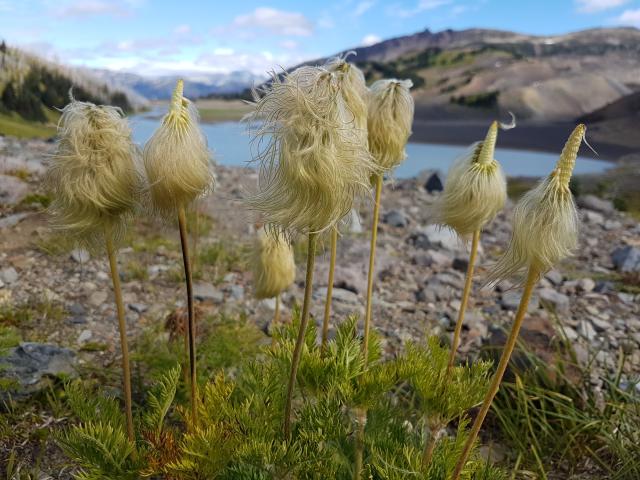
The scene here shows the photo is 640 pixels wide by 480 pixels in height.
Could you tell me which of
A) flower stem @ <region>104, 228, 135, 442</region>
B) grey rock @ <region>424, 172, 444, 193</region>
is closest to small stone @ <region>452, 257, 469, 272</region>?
flower stem @ <region>104, 228, 135, 442</region>

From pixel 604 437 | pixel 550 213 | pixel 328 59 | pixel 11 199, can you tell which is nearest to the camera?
pixel 550 213

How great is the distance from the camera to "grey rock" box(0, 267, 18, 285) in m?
5.44

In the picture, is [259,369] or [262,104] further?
[259,369]

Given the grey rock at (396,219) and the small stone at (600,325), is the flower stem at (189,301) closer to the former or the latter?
the small stone at (600,325)

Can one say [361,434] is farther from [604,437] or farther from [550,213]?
[604,437]

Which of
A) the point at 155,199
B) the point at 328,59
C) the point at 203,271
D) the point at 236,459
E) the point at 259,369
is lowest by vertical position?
the point at 203,271

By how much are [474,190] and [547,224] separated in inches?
33.7

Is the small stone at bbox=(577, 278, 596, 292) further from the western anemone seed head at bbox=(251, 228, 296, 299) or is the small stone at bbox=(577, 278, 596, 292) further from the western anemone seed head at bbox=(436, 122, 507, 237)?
the western anemone seed head at bbox=(436, 122, 507, 237)

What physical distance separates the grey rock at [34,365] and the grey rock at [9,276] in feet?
6.95

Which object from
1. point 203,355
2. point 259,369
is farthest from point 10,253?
point 259,369

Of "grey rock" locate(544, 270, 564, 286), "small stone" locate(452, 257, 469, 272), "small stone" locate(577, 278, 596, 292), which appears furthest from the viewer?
"small stone" locate(452, 257, 469, 272)

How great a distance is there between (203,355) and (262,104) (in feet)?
7.64

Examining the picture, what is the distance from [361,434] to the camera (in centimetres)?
191

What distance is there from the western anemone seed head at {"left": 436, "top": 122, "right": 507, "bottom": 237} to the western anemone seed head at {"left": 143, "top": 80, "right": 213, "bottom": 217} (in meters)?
1.19
